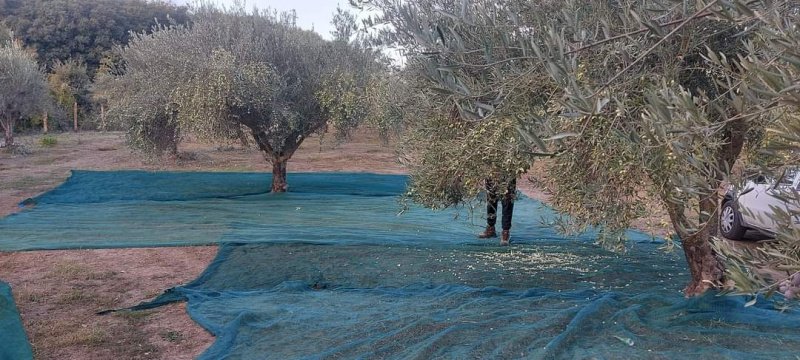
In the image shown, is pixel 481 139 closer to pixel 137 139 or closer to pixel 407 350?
pixel 407 350

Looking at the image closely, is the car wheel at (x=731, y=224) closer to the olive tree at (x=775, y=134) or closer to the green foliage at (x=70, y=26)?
the olive tree at (x=775, y=134)

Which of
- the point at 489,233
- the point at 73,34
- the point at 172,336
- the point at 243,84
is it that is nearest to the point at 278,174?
the point at 243,84

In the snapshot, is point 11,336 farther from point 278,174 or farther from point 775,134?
point 278,174

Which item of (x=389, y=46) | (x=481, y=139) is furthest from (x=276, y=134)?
(x=481, y=139)

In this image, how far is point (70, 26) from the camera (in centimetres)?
4072

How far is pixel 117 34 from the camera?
42625 mm

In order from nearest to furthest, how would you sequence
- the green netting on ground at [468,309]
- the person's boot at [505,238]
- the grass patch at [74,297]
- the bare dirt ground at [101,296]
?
the green netting on ground at [468,309] → the bare dirt ground at [101,296] → the grass patch at [74,297] → the person's boot at [505,238]

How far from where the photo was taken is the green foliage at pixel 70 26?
40344 millimetres

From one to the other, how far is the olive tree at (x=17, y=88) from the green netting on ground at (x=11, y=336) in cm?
2023

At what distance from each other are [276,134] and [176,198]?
2743 mm

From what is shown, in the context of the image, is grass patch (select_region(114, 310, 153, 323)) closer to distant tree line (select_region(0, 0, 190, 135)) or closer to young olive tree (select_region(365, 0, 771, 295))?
young olive tree (select_region(365, 0, 771, 295))

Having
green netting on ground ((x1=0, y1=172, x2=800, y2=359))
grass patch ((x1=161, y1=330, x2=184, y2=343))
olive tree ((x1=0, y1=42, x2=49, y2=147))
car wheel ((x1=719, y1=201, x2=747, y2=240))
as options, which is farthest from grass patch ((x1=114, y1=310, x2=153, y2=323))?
olive tree ((x1=0, y1=42, x2=49, y2=147))

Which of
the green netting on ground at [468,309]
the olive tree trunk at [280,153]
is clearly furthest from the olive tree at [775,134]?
the olive tree trunk at [280,153]

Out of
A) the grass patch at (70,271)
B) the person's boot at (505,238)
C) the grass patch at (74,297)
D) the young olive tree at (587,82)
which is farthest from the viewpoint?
the person's boot at (505,238)
